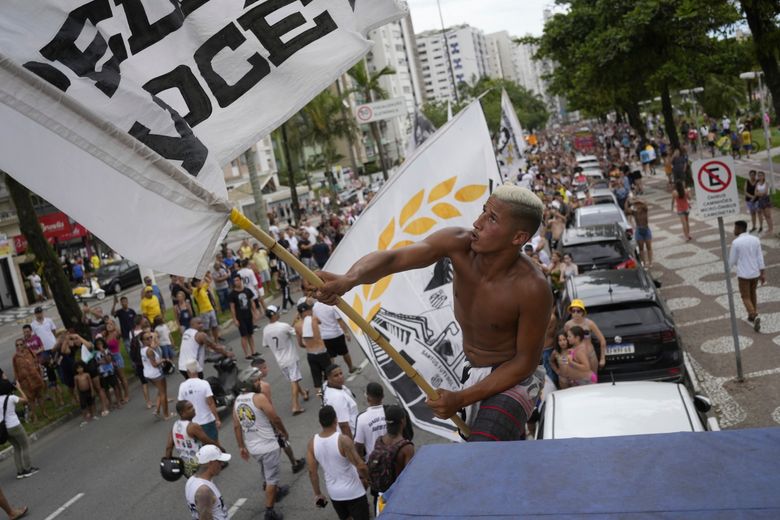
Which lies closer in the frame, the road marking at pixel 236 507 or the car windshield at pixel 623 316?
the road marking at pixel 236 507

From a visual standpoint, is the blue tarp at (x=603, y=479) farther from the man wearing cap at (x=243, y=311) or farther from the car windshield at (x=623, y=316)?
the man wearing cap at (x=243, y=311)

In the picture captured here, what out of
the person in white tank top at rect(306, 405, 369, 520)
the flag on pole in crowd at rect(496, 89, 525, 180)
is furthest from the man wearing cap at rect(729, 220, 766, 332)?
the person in white tank top at rect(306, 405, 369, 520)

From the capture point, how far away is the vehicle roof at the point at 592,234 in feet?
51.5

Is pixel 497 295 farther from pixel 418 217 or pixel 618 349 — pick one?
pixel 618 349

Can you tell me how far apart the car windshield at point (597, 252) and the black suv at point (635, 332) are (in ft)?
13.9

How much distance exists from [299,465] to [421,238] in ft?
15.9

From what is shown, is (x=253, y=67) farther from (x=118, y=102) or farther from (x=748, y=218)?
(x=748, y=218)

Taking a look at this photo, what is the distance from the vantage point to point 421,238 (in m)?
6.44

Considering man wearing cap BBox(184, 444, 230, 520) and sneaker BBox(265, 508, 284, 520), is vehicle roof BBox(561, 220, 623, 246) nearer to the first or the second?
sneaker BBox(265, 508, 284, 520)

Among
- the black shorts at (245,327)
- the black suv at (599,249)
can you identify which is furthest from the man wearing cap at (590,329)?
the black shorts at (245,327)

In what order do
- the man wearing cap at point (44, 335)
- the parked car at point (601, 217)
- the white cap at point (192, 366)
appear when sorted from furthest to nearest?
the parked car at point (601, 217) → the man wearing cap at point (44, 335) → the white cap at point (192, 366)

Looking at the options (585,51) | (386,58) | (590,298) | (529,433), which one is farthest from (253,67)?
(386,58)

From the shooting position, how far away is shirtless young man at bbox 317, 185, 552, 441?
3.83 m

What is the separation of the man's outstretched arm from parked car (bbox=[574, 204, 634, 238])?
14871 mm
